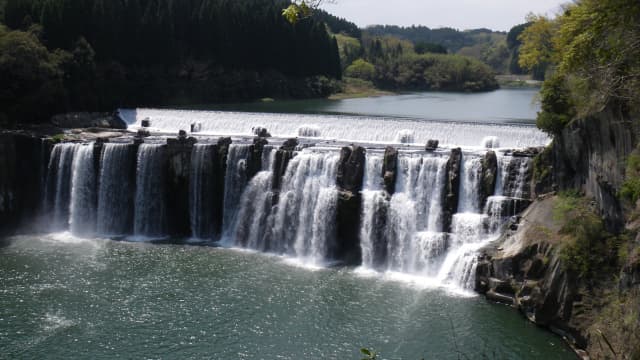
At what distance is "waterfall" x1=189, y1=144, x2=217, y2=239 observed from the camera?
1610 inches

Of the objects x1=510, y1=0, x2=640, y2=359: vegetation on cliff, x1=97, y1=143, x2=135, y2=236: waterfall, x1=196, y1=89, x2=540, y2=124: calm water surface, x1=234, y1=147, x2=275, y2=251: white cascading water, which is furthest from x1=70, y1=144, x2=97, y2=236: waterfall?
x1=196, y1=89, x2=540, y2=124: calm water surface

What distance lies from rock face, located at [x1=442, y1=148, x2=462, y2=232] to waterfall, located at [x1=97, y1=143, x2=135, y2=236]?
20505 mm

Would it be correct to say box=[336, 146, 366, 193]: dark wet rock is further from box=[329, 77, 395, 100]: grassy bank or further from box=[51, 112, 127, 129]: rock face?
box=[329, 77, 395, 100]: grassy bank

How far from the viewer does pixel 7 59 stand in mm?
47844

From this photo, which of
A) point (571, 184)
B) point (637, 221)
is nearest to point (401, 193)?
point (571, 184)

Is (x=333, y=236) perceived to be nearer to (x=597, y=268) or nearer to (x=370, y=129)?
(x=370, y=129)

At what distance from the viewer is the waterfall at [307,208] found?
36250 millimetres

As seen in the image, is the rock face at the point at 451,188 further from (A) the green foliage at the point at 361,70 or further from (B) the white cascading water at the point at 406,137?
(A) the green foliage at the point at 361,70

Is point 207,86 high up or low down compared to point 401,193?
up

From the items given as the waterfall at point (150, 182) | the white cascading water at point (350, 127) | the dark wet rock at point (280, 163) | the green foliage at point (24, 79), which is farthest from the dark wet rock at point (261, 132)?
the green foliage at point (24, 79)

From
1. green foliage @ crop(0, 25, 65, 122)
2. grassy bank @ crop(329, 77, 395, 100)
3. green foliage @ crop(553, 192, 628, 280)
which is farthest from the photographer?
grassy bank @ crop(329, 77, 395, 100)

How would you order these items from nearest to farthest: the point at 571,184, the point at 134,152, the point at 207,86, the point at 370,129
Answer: the point at 571,184 < the point at 134,152 < the point at 370,129 < the point at 207,86

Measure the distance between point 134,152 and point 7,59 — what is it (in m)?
14.4

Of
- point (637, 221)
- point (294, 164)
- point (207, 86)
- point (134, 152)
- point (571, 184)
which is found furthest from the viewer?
point (207, 86)
